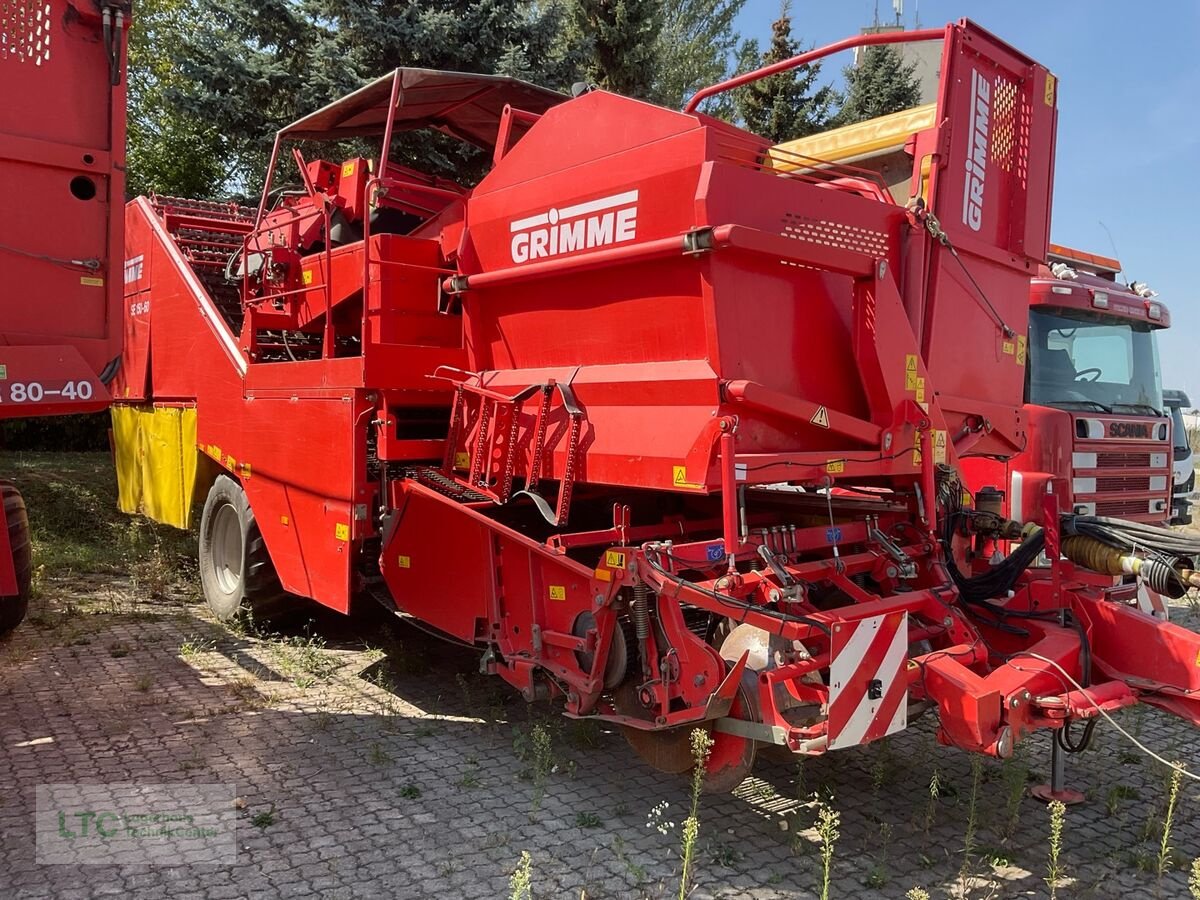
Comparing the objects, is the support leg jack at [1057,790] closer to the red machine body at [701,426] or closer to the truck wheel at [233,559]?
the red machine body at [701,426]

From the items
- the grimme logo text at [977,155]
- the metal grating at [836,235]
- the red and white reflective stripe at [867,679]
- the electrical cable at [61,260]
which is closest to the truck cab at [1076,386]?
the grimme logo text at [977,155]

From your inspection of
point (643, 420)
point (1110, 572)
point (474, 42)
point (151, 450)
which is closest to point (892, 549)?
point (1110, 572)

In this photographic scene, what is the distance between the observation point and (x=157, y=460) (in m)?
7.05

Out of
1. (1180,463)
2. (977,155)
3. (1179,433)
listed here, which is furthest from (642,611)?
(1179,433)

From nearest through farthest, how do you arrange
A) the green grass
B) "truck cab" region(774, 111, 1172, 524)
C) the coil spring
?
the coil spring < "truck cab" region(774, 111, 1172, 524) < the green grass

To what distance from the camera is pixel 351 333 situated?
5551 millimetres

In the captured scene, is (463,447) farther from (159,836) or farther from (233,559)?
(233,559)

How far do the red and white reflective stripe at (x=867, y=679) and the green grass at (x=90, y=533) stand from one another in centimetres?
606

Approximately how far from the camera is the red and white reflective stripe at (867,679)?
3.17 metres

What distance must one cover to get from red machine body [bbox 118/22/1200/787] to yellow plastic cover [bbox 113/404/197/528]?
1488mm

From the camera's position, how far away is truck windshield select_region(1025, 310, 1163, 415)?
19.3 ft

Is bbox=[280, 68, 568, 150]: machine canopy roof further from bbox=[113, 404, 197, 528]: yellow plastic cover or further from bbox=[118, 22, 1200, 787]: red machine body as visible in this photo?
bbox=[113, 404, 197, 528]: yellow plastic cover

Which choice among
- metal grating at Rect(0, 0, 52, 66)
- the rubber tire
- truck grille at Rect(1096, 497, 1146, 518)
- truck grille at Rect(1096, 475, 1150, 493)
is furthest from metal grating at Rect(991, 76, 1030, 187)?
the rubber tire

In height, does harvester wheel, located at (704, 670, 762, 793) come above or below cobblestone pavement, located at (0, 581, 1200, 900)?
above
